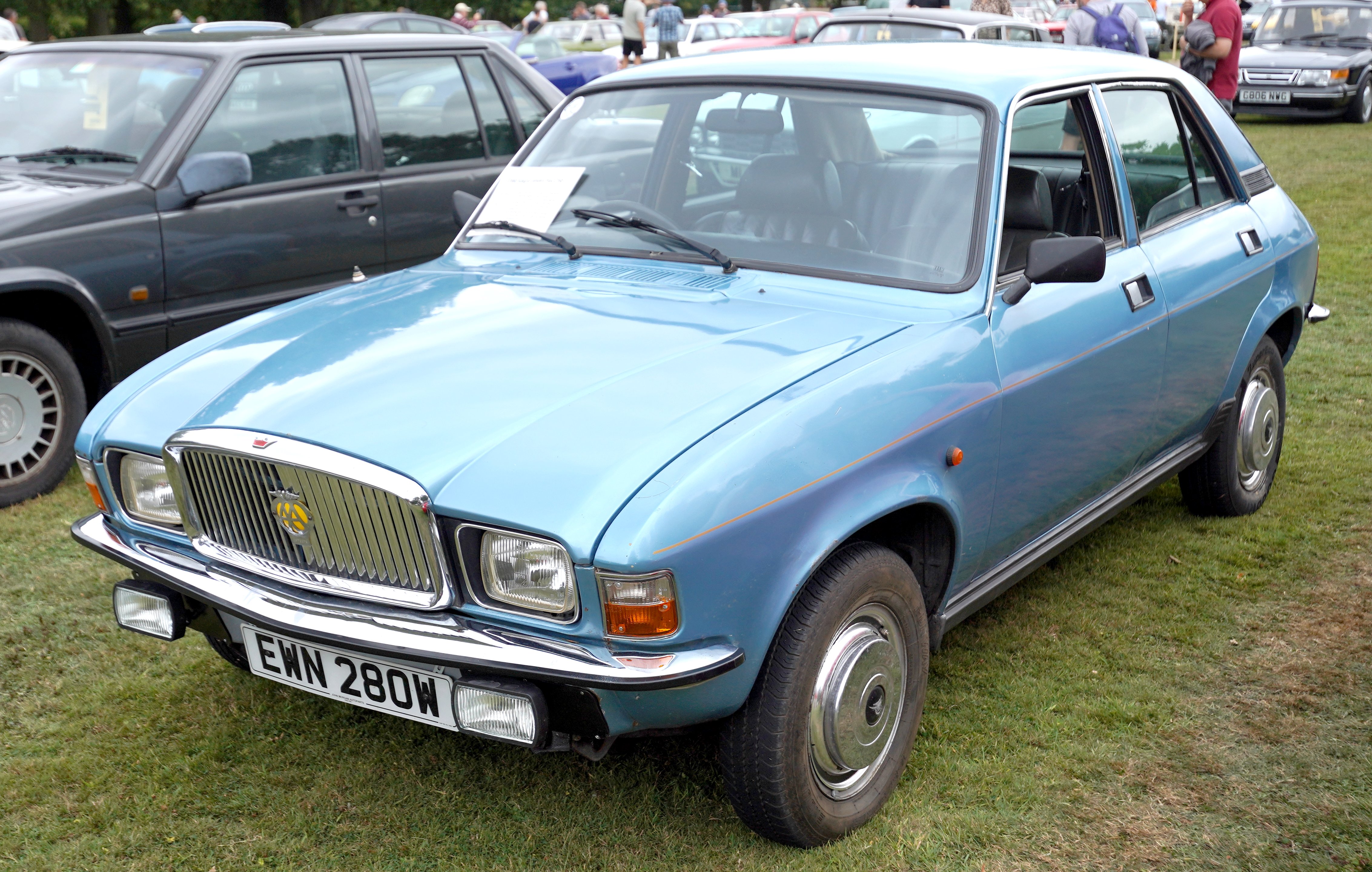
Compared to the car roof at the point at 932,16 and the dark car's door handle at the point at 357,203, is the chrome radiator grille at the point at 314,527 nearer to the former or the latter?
the dark car's door handle at the point at 357,203

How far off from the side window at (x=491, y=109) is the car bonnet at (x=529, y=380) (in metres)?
3.33

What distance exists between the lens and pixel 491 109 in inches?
266

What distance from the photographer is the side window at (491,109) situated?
6703mm

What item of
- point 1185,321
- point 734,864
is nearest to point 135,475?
point 734,864

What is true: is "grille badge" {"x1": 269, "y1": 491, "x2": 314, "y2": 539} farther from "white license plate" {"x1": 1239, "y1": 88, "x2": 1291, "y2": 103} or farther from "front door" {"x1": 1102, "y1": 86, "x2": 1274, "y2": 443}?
"white license plate" {"x1": 1239, "y1": 88, "x2": 1291, "y2": 103}

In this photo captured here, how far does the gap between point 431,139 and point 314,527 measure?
4196 millimetres

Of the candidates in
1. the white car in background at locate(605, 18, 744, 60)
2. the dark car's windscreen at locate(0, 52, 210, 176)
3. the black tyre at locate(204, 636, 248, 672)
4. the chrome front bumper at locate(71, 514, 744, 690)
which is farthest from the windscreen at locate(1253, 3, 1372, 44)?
the black tyre at locate(204, 636, 248, 672)

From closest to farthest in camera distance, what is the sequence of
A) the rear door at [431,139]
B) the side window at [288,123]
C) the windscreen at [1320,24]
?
the side window at [288,123] → the rear door at [431,139] → the windscreen at [1320,24]

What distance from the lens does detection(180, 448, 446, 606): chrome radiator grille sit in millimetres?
2535

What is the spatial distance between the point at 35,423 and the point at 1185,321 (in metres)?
4.51

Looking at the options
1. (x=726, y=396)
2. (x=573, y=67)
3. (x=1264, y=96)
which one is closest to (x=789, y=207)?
(x=726, y=396)

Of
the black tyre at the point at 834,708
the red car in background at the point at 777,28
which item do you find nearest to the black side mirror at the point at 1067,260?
the black tyre at the point at 834,708

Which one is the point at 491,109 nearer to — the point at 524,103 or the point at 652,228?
the point at 524,103

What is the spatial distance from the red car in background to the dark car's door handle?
1605 centimetres
